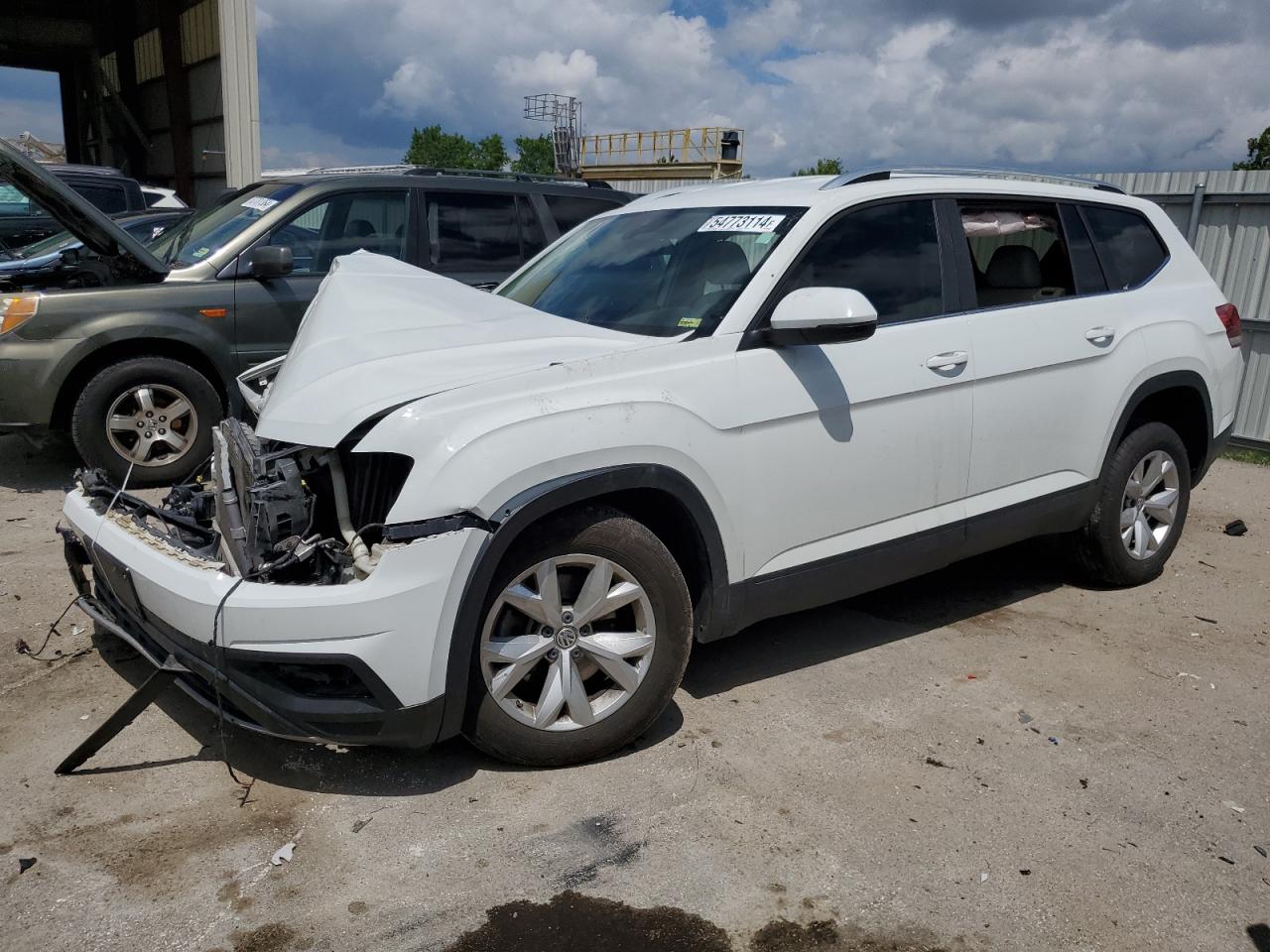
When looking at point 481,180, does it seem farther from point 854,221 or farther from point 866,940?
point 866,940

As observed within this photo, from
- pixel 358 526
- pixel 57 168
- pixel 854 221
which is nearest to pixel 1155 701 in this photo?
pixel 854 221

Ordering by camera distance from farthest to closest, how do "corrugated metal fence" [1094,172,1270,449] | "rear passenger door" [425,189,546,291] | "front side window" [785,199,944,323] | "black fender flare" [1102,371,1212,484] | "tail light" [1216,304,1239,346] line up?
"corrugated metal fence" [1094,172,1270,449] → "rear passenger door" [425,189,546,291] → "tail light" [1216,304,1239,346] → "black fender flare" [1102,371,1212,484] → "front side window" [785,199,944,323]

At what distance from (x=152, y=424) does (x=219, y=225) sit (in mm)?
1428

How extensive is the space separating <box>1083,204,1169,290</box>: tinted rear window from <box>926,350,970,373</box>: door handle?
4.08ft

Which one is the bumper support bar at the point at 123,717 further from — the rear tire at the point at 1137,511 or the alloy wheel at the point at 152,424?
the rear tire at the point at 1137,511

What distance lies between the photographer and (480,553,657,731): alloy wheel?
10.4ft

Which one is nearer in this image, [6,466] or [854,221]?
[854,221]

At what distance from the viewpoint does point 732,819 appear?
3.17 m

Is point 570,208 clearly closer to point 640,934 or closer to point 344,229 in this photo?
point 344,229

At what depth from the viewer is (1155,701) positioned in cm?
409

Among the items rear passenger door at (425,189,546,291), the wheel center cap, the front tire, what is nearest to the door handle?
the front tire

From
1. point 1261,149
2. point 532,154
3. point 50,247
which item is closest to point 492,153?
point 532,154

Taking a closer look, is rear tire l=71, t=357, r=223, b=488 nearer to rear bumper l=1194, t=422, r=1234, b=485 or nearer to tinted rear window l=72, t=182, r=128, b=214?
rear bumper l=1194, t=422, r=1234, b=485

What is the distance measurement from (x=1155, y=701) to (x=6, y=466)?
6991 mm
